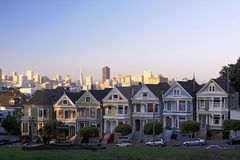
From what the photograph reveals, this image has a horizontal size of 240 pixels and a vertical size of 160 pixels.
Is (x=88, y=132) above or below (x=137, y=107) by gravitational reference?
below

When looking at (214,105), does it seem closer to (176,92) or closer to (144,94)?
(176,92)

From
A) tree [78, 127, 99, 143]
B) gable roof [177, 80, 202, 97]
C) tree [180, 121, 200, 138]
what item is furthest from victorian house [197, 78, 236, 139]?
tree [78, 127, 99, 143]

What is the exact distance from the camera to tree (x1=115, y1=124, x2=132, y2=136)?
77625 millimetres

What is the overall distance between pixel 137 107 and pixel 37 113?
20557mm

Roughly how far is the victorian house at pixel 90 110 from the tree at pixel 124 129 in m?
8.17

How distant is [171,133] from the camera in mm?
77000

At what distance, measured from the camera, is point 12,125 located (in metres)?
99.8

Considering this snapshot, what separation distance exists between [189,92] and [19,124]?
37.2 m

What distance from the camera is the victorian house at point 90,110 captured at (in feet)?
285

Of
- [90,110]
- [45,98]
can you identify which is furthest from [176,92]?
[45,98]

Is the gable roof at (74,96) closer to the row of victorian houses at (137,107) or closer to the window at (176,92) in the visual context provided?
the row of victorian houses at (137,107)

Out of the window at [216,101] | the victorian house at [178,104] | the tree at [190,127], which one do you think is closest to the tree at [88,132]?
the victorian house at [178,104]

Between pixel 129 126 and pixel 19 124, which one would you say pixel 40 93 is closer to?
pixel 19 124

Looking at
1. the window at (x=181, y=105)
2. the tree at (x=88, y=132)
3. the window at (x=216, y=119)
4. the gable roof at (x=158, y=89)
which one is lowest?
the tree at (x=88, y=132)
